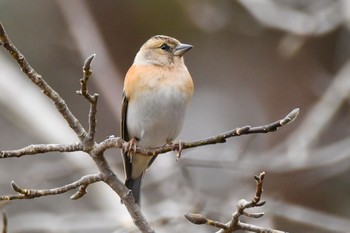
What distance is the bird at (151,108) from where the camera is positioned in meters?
4.84

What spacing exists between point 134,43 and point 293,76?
244cm

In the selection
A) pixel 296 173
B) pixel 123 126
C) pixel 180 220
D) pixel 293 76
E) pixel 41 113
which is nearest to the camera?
pixel 123 126

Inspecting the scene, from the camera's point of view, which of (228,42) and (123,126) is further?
(228,42)

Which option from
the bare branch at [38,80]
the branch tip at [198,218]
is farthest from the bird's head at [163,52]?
the branch tip at [198,218]

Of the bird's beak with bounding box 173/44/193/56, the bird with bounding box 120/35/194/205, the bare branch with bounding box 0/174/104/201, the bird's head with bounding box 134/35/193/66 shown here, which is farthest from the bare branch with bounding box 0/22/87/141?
the bird's beak with bounding box 173/44/193/56

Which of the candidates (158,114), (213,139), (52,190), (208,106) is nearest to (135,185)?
(158,114)

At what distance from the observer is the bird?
15.9 ft

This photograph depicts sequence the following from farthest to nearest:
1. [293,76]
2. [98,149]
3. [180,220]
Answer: [293,76], [180,220], [98,149]

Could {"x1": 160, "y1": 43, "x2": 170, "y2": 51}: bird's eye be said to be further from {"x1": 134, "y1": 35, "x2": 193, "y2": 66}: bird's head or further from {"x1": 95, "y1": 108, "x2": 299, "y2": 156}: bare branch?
{"x1": 95, "y1": 108, "x2": 299, "y2": 156}: bare branch

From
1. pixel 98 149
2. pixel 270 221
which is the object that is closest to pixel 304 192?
pixel 270 221

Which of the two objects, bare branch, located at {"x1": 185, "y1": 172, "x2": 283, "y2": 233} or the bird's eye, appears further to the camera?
the bird's eye

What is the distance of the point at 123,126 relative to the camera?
5.02 m

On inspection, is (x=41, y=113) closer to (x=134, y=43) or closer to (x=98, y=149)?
(x=134, y=43)

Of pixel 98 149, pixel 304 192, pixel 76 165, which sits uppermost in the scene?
pixel 304 192
